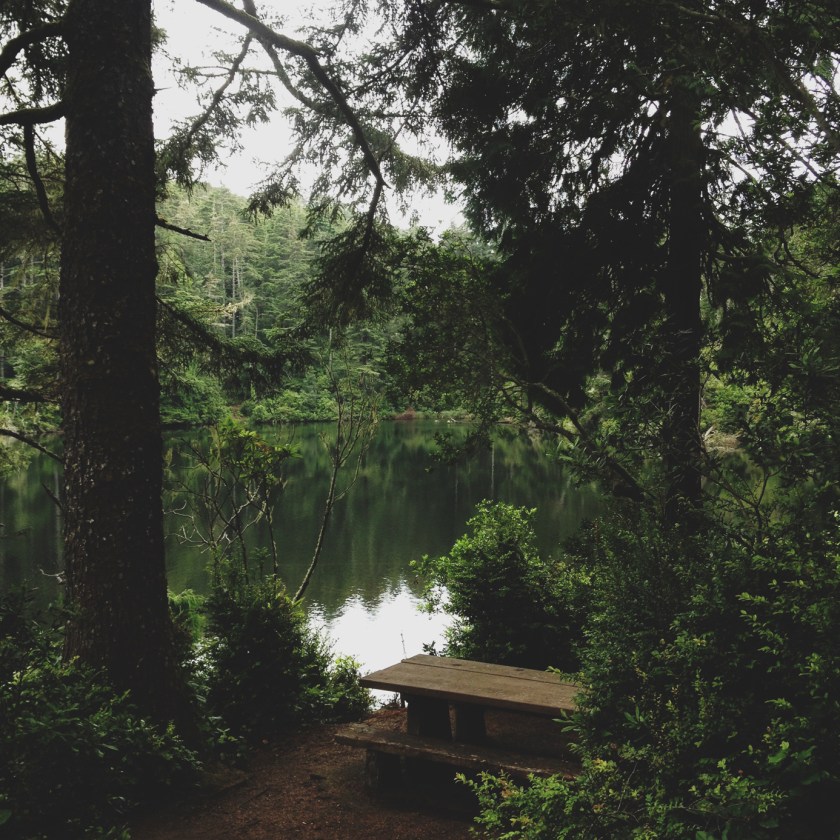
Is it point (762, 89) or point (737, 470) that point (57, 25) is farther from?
point (737, 470)

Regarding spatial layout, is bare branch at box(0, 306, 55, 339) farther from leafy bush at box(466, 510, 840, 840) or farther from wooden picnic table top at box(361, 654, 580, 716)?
leafy bush at box(466, 510, 840, 840)

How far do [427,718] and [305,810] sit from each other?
Result: 76 cm

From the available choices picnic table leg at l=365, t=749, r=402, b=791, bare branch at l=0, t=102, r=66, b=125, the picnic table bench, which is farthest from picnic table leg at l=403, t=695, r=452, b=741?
bare branch at l=0, t=102, r=66, b=125

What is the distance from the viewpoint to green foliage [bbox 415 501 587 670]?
5309 millimetres

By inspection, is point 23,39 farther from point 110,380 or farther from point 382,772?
point 382,772

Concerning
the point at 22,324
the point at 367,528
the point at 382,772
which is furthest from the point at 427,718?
the point at 367,528

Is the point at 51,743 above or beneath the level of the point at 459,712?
above

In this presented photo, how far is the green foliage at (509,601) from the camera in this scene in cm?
531

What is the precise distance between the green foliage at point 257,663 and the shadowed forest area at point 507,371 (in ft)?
0.07

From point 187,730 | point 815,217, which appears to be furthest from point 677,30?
point 187,730

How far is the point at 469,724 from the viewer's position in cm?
388

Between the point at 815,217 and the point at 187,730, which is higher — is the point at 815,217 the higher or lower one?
the higher one

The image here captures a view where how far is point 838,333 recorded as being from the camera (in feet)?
8.47

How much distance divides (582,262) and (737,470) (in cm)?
252
